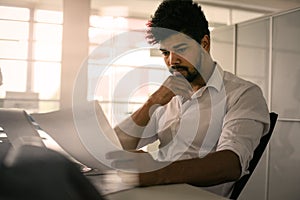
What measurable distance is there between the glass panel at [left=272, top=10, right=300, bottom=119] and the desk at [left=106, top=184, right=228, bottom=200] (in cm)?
274

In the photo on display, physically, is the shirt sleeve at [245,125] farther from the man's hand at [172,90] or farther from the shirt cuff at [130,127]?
the shirt cuff at [130,127]

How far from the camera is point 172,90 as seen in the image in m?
1.65

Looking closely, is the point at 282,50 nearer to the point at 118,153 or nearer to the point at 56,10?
the point at 56,10

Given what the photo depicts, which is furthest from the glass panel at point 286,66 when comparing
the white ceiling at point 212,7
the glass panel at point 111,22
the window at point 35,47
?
the window at point 35,47

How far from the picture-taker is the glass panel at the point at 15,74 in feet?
13.4

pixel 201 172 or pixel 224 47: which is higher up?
pixel 224 47

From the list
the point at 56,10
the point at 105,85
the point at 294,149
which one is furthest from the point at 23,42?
the point at 294,149

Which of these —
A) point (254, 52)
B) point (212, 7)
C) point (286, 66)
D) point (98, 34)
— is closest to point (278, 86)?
point (286, 66)

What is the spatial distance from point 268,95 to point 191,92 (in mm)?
2223

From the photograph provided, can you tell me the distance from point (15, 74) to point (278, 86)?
2905 mm

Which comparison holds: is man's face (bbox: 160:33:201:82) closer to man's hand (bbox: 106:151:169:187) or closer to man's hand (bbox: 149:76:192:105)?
man's hand (bbox: 149:76:192:105)

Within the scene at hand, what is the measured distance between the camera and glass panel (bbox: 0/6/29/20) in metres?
4.15

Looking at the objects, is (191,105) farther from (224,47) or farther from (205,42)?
(224,47)

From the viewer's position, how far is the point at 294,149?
3.44 metres
